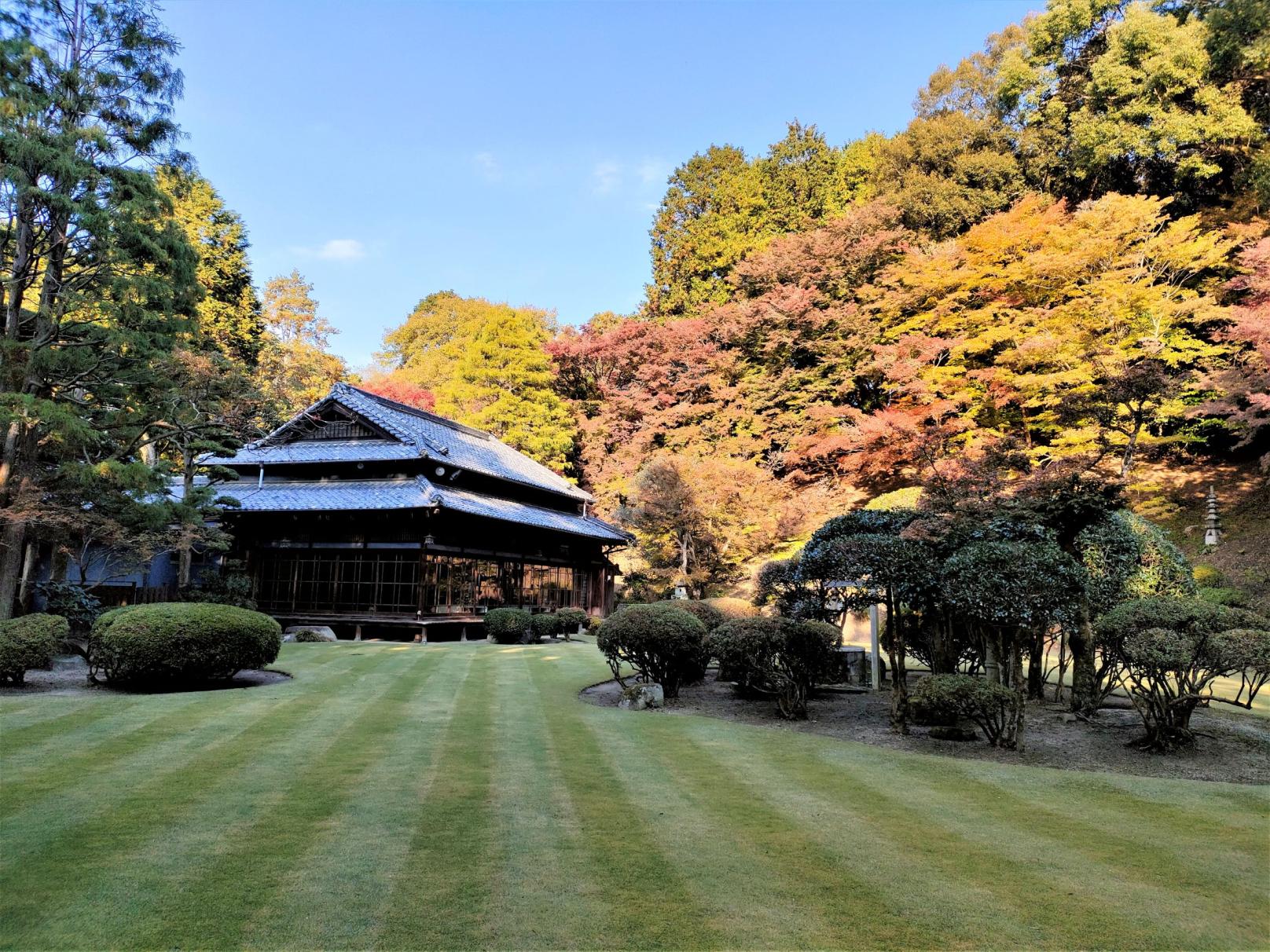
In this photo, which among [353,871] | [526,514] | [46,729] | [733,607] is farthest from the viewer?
[526,514]

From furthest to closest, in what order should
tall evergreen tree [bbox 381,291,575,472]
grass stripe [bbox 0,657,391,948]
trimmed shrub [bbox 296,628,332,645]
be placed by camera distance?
tall evergreen tree [bbox 381,291,575,472] < trimmed shrub [bbox 296,628,332,645] < grass stripe [bbox 0,657,391,948]

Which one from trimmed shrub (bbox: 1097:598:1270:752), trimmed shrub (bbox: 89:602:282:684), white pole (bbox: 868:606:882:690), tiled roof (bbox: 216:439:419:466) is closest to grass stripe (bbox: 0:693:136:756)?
trimmed shrub (bbox: 89:602:282:684)

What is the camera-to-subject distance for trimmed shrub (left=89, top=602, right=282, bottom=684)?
9.34m

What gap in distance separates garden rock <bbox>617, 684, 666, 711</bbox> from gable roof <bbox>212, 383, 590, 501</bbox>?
1283 cm

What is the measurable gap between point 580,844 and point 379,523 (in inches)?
→ 700

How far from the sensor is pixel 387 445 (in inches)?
875

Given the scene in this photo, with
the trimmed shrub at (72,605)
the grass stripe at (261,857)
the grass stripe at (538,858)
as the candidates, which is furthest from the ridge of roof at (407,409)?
the grass stripe at (538,858)

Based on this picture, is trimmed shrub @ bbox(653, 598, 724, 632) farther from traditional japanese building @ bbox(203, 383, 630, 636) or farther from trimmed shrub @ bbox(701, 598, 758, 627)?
traditional japanese building @ bbox(203, 383, 630, 636)

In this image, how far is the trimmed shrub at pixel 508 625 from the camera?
762 inches

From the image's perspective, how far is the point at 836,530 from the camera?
31.0ft

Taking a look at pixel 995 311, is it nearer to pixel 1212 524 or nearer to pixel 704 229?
pixel 1212 524

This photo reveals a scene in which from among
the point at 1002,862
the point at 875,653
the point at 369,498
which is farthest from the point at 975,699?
the point at 369,498

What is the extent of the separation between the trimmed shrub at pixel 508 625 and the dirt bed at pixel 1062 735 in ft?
A: 30.3

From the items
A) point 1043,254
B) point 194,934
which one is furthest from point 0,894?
point 1043,254
